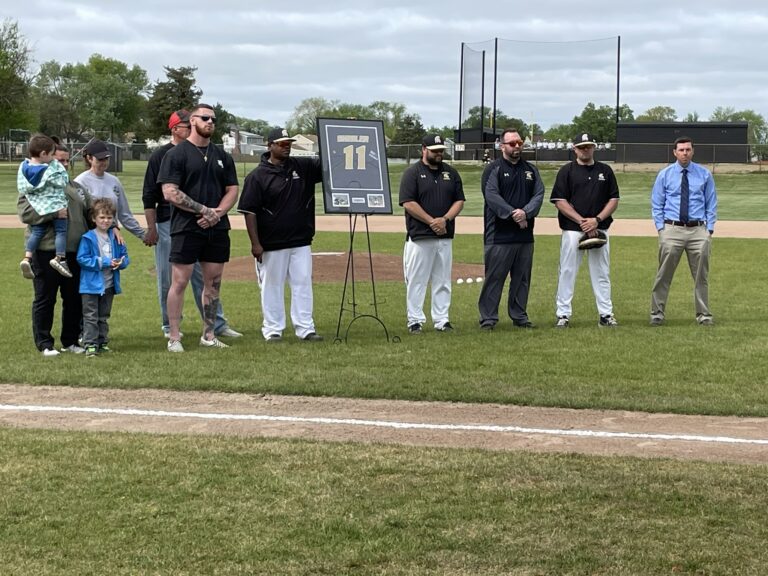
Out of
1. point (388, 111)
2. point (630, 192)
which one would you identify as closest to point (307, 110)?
point (388, 111)

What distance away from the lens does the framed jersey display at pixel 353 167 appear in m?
9.53

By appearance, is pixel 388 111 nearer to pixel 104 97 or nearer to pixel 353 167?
pixel 104 97

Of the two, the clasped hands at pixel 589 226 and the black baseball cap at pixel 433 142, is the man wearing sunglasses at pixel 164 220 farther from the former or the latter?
the clasped hands at pixel 589 226

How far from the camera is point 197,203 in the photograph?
876cm

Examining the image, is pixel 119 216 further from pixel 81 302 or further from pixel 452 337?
pixel 452 337

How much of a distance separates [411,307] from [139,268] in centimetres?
787

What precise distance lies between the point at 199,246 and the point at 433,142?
292 centimetres

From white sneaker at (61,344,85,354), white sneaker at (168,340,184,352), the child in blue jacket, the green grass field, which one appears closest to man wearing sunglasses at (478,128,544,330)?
white sneaker at (168,340,184,352)

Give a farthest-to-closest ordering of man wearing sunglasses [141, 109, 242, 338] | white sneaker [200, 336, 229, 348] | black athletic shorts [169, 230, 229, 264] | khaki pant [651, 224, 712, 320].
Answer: khaki pant [651, 224, 712, 320] < man wearing sunglasses [141, 109, 242, 338] < white sneaker [200, 336, 229, 348] < black athletic shorts [169, 230, 229, 264]

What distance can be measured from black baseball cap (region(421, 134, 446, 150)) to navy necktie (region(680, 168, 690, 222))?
2.72 metres

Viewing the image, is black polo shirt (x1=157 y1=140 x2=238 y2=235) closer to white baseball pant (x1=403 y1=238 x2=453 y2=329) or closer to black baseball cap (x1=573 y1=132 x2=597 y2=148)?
white baseball pant (x1=403 y1=238 x2=453 y2=329)

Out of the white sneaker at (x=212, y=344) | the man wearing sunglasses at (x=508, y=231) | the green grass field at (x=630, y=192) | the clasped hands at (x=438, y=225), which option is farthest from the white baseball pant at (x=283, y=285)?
the green grass field at (x=630, y=192)

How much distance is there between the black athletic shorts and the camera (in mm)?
8852

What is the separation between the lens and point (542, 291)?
1378 cm
